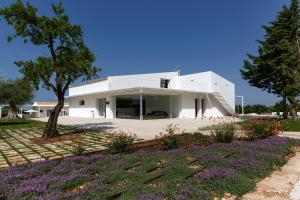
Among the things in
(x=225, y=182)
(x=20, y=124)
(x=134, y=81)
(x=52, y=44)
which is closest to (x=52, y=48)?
(x=52, y=44)

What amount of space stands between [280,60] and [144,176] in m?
16.2

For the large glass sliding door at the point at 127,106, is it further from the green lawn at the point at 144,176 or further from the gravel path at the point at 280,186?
the gravel path at the point at 280,186

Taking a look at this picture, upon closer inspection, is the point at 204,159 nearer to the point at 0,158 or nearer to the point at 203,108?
the point at 0,158

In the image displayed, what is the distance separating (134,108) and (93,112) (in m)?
4.95

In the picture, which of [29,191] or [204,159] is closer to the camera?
[29,191]

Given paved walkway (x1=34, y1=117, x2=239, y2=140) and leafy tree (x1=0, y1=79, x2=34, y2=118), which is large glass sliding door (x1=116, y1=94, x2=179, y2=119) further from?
leafy tree (x1=0, y1=79, x2=34, y2=118)

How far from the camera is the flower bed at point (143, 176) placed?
10.6 ft

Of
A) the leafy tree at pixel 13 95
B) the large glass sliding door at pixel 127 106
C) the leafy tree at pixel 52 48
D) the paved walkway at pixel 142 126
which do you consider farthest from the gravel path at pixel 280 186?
the leafy tree at pixel 13 95

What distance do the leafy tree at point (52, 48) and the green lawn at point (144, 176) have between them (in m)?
4.97

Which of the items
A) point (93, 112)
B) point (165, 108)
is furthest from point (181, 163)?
point (93, 112)

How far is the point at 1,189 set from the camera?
344 centimetres

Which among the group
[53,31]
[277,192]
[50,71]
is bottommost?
[277,192]

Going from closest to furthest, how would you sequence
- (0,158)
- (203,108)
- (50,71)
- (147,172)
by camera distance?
(147,172) → (0,158) → (50,71) → (203,108)

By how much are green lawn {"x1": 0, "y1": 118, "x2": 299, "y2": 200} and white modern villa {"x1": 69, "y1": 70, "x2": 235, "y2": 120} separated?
58.7 ft
